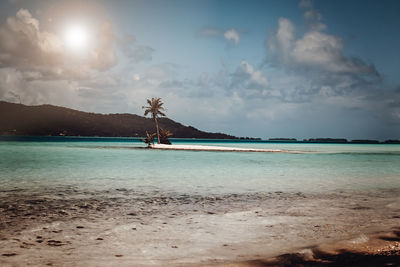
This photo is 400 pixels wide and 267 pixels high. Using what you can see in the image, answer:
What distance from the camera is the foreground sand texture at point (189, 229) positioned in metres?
5.82

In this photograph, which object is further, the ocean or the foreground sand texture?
the ocean

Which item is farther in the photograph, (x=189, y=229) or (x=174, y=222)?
(x=174, y=222)

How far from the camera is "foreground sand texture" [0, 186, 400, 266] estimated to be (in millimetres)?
5824

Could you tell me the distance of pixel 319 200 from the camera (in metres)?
12.9

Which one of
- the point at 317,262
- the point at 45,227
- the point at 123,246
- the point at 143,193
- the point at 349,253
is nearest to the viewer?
the point at 317,262

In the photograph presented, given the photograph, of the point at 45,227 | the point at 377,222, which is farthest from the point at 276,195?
the point at 45,227

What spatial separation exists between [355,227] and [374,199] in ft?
20.6

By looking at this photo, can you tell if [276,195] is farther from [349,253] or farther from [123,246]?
[123,246]

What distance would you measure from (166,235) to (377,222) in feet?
21.5

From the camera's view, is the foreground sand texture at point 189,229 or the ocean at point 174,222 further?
the ocean at point 174,222

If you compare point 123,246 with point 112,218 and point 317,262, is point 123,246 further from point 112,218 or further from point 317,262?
point 317,262

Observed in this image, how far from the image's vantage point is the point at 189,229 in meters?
8.14

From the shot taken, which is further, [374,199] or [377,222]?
[374,199]

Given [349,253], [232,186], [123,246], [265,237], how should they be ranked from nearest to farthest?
[349,253]
[123,246]
[265,237]
[232,186]
